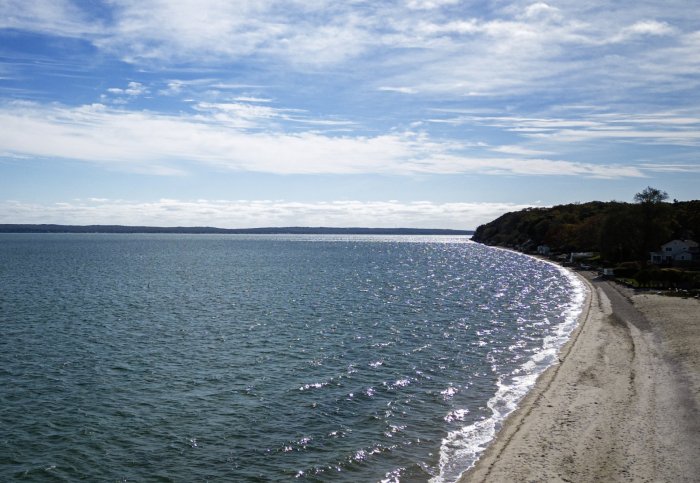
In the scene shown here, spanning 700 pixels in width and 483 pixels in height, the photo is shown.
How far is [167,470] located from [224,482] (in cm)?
267

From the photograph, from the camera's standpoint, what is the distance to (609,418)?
2678 centimetres

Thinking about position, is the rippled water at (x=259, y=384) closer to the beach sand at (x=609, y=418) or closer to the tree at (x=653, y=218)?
the beach sand at (x=609, y=418)

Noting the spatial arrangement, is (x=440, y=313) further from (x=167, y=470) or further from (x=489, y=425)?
(x=167, y=470)

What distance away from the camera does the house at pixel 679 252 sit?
349 ft

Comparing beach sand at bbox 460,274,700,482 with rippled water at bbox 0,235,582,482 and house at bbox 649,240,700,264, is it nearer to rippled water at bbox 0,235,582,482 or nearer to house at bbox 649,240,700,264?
rippled water at bbox 0,235,582,482

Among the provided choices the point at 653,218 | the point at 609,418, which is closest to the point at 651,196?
the point at 653,218

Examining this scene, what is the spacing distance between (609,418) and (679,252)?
316ft

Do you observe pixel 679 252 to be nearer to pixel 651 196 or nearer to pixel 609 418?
pixel 651 196

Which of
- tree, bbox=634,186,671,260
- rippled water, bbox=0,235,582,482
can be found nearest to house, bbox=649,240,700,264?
tree, bbox=634,186,671,260

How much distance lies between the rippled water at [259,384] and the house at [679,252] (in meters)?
53.7

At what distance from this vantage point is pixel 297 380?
3356 cm

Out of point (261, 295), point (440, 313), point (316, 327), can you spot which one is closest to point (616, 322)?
point (440, 313)

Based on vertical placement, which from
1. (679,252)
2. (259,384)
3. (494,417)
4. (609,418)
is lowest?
(494,417)

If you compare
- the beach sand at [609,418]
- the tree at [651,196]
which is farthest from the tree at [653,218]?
the beach sand at [609,418]
